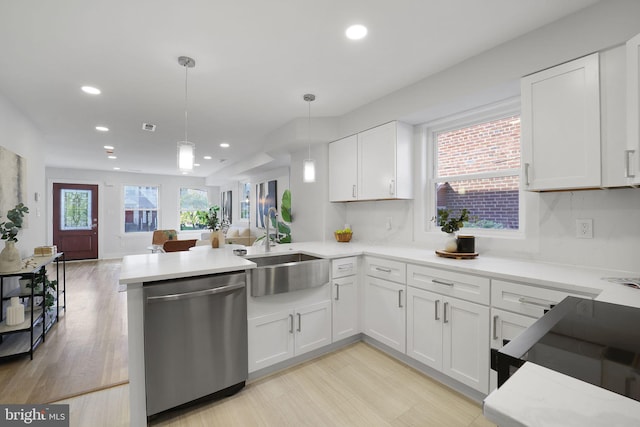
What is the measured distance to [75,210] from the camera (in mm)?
7570

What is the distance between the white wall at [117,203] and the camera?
7537 millimetres

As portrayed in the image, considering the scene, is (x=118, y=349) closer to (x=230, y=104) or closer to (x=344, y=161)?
(x=230, y=104)

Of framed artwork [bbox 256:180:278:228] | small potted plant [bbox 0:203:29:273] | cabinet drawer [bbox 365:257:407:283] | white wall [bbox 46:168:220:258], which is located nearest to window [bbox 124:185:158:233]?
white wall [bbox 46:168:220:258]

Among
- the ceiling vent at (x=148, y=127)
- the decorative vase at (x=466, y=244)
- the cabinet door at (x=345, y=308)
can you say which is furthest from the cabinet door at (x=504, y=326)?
the ceiling vent at (x=148, y=127)

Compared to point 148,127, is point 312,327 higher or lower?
lower

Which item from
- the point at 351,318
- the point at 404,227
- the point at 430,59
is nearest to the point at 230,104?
the point at 430,59

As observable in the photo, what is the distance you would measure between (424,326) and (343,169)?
1.97 m

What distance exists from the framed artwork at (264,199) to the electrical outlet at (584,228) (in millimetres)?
5205

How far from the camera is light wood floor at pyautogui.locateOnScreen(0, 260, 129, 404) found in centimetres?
210

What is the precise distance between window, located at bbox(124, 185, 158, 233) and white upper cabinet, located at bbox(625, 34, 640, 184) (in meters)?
9.79

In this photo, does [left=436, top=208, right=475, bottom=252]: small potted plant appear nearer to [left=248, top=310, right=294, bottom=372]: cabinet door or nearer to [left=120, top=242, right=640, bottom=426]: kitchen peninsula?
[left=120, top=242, right=640, bottom=426]: kitchen peninsula

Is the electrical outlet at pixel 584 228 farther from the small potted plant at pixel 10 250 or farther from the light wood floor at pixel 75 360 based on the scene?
the small potted plant at pixel 10 250

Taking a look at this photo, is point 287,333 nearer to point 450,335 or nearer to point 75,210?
point 450,335

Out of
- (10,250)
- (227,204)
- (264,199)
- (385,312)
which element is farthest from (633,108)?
(227,204)
